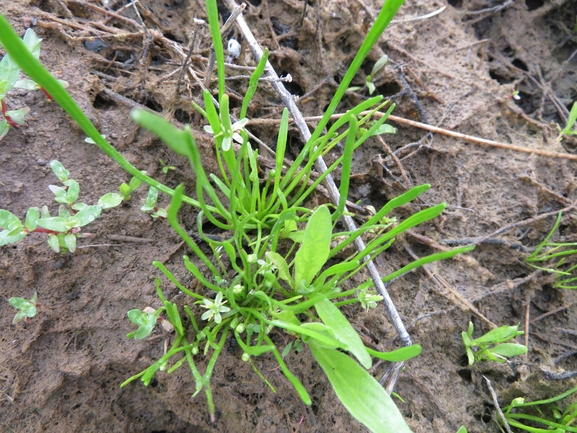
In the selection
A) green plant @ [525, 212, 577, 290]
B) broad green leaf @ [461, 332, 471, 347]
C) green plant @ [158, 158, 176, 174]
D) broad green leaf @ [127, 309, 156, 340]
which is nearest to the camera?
broad green leaf @ [127, 309, 156, 340]

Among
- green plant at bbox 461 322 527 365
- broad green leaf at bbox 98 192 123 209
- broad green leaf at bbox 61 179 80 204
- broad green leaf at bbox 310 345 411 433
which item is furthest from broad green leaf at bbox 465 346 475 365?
broad green leaf at bbox 61 179 80 204

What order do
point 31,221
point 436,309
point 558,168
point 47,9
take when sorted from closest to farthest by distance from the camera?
point 31,221 → point 47,9 → point 436,309 → point 558,168

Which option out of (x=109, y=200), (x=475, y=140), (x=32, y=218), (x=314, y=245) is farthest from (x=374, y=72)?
(x=32, y=218)

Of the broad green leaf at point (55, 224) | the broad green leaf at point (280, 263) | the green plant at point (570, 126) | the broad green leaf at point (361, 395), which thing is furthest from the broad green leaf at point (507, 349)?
the broad green leaf at point (55, 224)

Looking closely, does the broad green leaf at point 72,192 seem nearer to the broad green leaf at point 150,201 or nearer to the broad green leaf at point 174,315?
the broad green leaf at point 150,201

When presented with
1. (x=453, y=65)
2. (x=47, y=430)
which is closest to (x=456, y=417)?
(x=47, y=430)

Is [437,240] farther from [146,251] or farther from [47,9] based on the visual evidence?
[47,9]

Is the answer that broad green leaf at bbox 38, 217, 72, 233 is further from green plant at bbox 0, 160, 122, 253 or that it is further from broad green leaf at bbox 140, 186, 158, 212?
broad green leaf at bbox 140, 186, 158, 212
